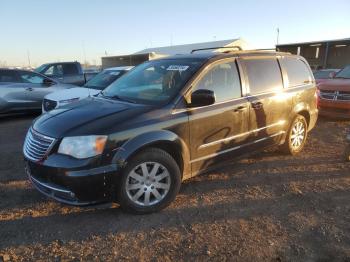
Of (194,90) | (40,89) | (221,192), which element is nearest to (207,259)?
(221,192)

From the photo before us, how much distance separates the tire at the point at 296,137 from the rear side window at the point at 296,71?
0.62m

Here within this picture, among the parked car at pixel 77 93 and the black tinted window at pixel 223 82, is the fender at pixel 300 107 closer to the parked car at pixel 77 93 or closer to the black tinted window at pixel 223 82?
the black tinted window at pixel 223 82

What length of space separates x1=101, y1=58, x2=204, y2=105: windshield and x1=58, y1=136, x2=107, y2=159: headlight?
929 mm

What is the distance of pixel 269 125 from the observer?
5227 mm

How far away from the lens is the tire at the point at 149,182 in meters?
3.64

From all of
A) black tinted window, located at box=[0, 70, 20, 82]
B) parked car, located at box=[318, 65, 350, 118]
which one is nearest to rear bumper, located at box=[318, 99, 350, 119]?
parked car, located at box=[318, 65, 350, 118]

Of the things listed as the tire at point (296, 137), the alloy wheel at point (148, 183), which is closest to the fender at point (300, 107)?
the tire at point (296, 137)

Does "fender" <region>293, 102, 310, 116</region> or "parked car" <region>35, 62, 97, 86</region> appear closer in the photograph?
"fender" <region>293, 102, 310, 116</region>

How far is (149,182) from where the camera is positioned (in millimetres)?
3811

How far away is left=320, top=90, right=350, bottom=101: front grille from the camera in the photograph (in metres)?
8.83

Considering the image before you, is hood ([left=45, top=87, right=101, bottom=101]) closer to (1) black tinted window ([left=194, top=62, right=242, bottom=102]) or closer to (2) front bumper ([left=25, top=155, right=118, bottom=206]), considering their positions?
(1) black tinted window ([left=194, top=62, right=242, bottom=102])

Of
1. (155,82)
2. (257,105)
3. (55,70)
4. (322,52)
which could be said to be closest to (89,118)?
(155,82)

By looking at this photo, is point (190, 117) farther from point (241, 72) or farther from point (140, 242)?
point (140, 242)

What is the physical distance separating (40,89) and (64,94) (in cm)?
288
